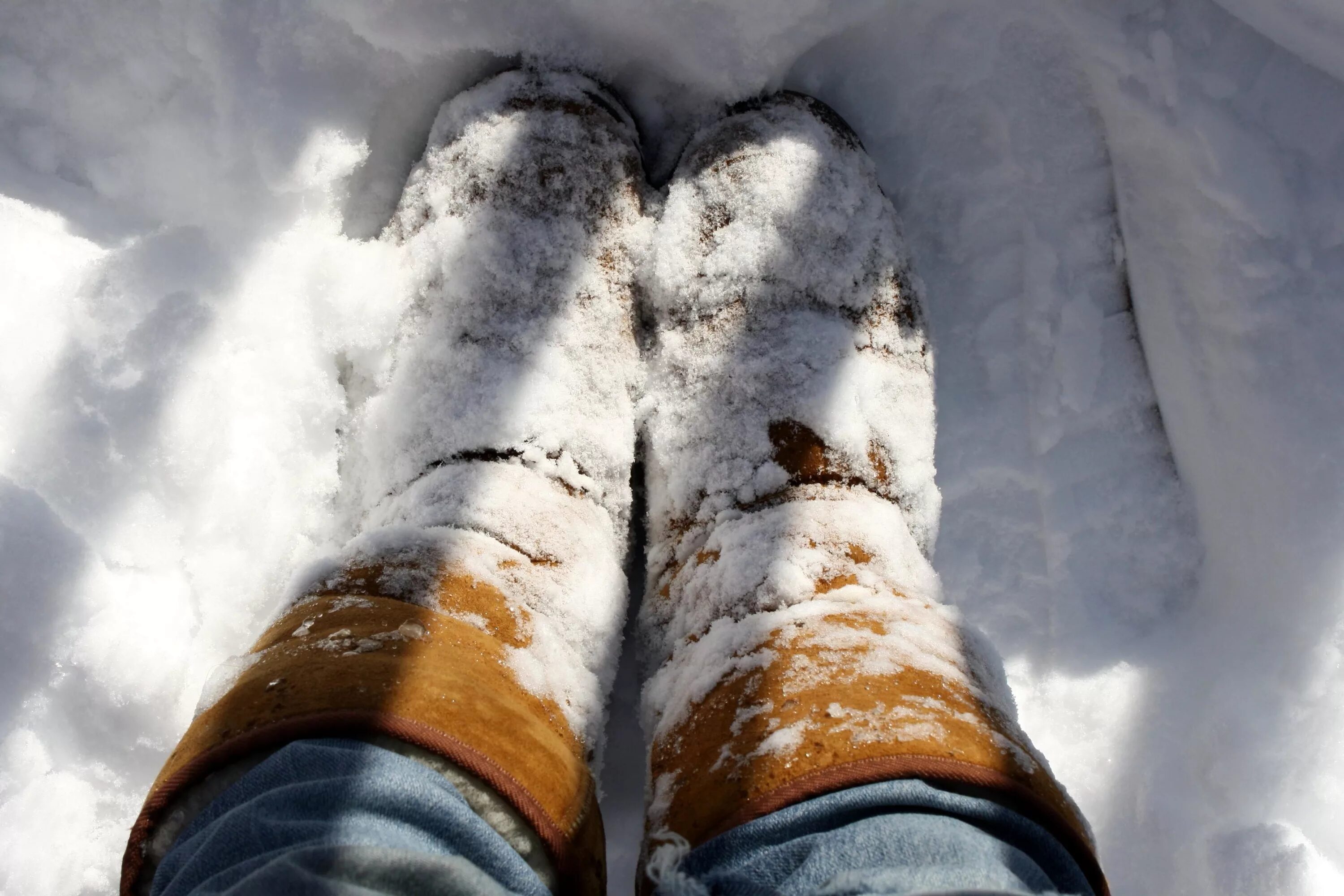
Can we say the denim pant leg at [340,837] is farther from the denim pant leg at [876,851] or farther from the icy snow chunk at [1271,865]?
the icy snow chunk at [1271,865]

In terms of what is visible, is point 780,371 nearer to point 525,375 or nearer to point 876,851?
point 525,375

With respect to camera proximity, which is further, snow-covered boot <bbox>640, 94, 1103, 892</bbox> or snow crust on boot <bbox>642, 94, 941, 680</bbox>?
snow crust on boot <bbox>642, 94, 941, 680</bbox>

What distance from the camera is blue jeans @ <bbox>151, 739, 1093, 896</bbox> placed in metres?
0.53

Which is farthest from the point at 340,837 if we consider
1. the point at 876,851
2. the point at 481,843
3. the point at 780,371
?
the point at 780,371

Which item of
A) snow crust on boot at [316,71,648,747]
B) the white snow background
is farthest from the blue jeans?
the white snow background

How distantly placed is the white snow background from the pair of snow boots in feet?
0.24

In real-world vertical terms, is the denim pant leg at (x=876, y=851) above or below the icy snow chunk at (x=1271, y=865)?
below

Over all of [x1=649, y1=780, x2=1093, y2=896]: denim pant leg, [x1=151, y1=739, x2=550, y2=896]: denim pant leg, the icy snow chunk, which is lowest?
[x1=151, y1=739, x2=550, y2=896]: denim pant leg

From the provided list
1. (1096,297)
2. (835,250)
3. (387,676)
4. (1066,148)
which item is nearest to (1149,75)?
(1066,148)

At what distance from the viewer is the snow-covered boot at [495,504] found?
24.9 inches

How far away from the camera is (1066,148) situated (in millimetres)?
1067

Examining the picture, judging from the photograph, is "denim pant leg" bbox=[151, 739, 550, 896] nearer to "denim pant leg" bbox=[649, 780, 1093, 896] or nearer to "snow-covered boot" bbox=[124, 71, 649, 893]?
"snow-covered boot" bbox=[124, 71, 649, 893]

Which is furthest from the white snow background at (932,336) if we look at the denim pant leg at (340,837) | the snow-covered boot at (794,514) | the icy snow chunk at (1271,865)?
the denim pant leg at (340,837)

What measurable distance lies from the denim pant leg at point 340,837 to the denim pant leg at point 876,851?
122 mm
